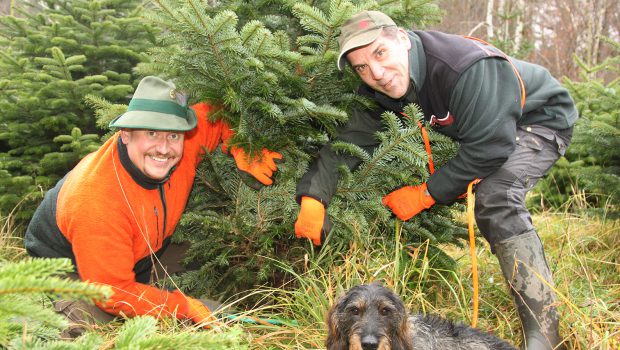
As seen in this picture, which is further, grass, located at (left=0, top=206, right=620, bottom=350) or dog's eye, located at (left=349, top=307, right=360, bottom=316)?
grass, located at (left=0, top=206, right=620, bottom=350)

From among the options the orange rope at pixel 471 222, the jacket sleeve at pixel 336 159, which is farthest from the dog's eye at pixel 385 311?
the jacket sleeve at pixel 336 159

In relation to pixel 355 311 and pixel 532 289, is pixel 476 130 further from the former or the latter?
pixel 355 311

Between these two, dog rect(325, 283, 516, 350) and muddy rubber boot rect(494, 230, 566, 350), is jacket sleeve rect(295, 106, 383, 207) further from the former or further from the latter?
muddy rubber boot rect(494, 230, 566, 350)

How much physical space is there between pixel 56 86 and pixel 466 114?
4.44 metres

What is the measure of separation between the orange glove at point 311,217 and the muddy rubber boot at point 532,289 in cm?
129

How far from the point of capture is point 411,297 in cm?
397

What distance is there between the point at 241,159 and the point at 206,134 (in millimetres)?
496

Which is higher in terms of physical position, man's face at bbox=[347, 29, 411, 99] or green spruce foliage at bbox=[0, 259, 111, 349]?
green spruce foliage at bbox=[0, 259, 111, 349]

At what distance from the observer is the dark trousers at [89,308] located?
3.61 metres

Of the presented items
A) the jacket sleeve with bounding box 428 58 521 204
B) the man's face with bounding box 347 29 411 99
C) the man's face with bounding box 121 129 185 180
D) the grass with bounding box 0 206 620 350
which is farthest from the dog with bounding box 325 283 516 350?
the man's face with bounding box 121 129 185 180

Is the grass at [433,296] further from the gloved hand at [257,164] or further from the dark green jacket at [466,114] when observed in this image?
the gloved hand at [257,164]

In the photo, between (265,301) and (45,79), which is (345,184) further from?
(45,79)

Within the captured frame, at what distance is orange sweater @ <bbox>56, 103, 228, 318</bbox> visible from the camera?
12.1 ft

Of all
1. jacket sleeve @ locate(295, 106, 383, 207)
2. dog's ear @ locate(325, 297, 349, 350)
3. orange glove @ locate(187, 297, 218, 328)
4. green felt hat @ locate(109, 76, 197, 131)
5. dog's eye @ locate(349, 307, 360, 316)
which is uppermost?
green felt hat @ locate(109, 76, 197, 131)
